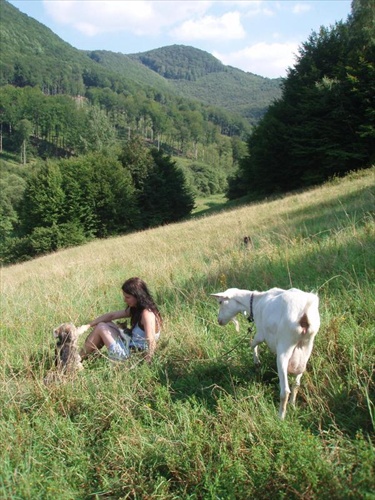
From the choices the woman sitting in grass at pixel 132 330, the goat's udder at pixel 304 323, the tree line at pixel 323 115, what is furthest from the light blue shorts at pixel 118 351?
the tree line at pixel 323 115

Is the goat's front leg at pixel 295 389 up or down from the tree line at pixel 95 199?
down

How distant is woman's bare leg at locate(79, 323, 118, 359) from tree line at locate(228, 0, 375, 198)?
24.4 metres

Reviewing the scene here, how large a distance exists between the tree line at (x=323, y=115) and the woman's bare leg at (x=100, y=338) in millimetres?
24404

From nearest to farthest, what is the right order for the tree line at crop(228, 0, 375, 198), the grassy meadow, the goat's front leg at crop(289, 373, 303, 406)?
the grassy meadow < the goat's front leg at crop(289, 373, 303, 406) < the tree line at crop(228, 0, 375, 198)

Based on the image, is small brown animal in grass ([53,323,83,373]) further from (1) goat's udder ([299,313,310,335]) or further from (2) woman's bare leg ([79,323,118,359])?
(1) goat's udder ([299,313,310,335])

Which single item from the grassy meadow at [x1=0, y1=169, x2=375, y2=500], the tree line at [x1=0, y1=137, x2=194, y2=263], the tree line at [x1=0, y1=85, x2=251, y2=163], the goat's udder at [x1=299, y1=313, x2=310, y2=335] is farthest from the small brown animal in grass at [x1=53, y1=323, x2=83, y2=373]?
the tree line at [x1=0, y1=85, x2=251, y2=163]

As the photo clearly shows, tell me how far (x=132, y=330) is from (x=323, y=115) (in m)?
26.6

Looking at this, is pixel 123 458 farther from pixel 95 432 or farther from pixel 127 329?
pixel 127 329

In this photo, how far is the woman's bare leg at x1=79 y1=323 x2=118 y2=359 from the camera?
4.55m

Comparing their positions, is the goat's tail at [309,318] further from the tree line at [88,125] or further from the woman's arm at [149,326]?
the tree line at [88,125]

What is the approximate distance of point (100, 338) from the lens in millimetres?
4656

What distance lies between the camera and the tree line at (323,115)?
25453 millimetres

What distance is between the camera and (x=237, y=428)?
2.74m

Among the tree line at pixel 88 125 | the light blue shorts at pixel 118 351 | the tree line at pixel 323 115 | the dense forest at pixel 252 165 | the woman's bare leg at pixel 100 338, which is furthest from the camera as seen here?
the tree line at pixel 88 125
